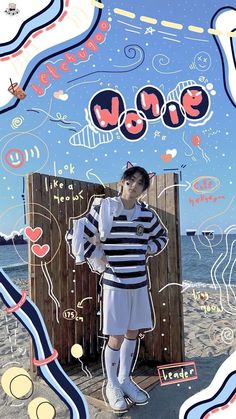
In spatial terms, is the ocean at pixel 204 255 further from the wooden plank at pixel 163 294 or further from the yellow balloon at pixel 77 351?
the yellow balloon at pixel 77 351

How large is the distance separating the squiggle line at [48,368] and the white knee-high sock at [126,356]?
256mm

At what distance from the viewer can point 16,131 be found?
6.50 feet

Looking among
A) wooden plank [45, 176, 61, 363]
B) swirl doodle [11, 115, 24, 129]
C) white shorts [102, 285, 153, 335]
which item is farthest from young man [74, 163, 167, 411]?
swirl doodle [11, 115, 24, 129]

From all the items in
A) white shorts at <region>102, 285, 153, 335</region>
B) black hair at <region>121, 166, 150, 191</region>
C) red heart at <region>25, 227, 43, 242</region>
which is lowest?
white shorts at <region>102, 285, 153, 335</region>

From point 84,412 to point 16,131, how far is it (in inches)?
58.2

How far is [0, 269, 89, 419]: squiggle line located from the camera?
79.7 inches

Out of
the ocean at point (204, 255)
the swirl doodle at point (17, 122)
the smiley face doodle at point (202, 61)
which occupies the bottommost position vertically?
the ocean at point (204, 255)

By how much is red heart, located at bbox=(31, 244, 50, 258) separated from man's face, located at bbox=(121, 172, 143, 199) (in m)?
0.54

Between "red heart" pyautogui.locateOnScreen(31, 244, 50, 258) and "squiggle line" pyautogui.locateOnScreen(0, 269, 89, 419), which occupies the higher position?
"red heart" pyautogui.locateOnScreen(31, 244, 50, 258)

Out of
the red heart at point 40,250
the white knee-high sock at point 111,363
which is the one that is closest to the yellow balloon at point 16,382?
the white knee-high sock at point 111,363

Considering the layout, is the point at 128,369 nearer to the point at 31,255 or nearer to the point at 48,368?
the point at 48,368

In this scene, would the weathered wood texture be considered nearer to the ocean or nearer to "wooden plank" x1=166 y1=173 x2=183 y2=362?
"wooden plank" x1=166 y1=173 x2=183 y2=362

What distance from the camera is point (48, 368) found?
2047mm

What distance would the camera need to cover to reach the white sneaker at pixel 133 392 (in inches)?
83.7
